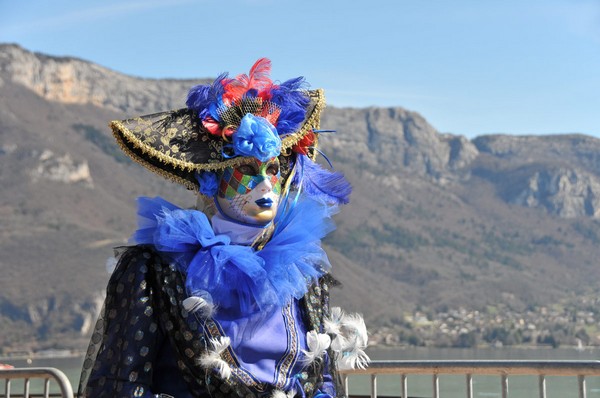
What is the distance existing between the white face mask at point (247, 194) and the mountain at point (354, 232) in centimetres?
9867

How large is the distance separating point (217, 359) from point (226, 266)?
25 centimetres

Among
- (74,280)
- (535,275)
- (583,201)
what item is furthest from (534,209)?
(74,280)

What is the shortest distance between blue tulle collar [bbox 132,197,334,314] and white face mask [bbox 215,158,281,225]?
0.08m

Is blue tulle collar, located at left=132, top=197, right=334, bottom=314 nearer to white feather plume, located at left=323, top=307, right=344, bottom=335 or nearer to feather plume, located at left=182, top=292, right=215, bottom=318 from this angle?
feather plume, located at left=182, top=292, right=215, bottom=318

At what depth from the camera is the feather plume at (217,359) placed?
288 centimetres

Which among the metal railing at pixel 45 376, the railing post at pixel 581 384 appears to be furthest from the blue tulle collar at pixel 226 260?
the metal railing at pixel 45 376

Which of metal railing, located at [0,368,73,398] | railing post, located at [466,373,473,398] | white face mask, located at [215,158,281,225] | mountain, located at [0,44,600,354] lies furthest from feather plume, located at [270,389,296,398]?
mountain, located at [0,44,600,354]

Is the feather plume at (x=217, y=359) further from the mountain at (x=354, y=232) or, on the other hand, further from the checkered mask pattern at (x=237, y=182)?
the mountain at (x=354, y=232)

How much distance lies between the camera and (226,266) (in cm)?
295

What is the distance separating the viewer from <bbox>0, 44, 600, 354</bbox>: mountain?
116062 mm

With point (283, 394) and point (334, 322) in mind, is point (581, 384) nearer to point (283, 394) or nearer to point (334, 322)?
point (334, 322)

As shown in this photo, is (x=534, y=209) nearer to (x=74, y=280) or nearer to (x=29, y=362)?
(x=74, y=280)

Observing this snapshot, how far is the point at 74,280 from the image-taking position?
374ft

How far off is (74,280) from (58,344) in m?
6.84
